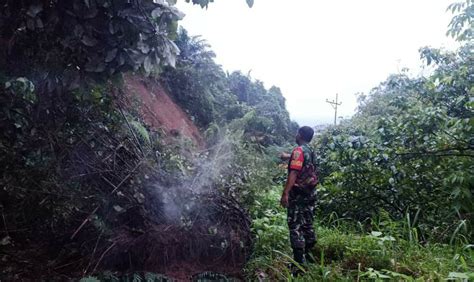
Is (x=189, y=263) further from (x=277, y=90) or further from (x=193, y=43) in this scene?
(x=277, y=90)

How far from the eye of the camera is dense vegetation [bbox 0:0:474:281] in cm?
282

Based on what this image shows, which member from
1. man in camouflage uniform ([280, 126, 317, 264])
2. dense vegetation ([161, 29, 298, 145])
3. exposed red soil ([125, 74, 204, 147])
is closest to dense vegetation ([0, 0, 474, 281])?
man in camouflage uniform ([280, 126, 317, 264])

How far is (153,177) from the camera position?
4.40 metres

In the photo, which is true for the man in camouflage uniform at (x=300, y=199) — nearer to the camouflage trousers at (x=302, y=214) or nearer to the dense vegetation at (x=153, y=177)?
the camouflage trousers at (x=302, y=214)

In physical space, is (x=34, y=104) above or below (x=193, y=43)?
below

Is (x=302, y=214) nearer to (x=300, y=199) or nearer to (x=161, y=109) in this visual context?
(x=300, y=199)

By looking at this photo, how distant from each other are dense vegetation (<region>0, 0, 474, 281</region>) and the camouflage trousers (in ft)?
0.92

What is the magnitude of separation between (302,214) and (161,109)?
7.80 meters

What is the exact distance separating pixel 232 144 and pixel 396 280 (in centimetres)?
431

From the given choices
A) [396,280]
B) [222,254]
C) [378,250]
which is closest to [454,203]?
[378,250]

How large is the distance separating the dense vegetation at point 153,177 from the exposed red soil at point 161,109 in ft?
15.1

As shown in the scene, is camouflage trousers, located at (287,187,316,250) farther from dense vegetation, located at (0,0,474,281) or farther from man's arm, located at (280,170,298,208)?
dense vegetation, located at (0,0,474,281)

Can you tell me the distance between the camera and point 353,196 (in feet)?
17.8

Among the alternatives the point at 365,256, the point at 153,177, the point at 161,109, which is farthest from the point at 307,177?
the point at 161,109
